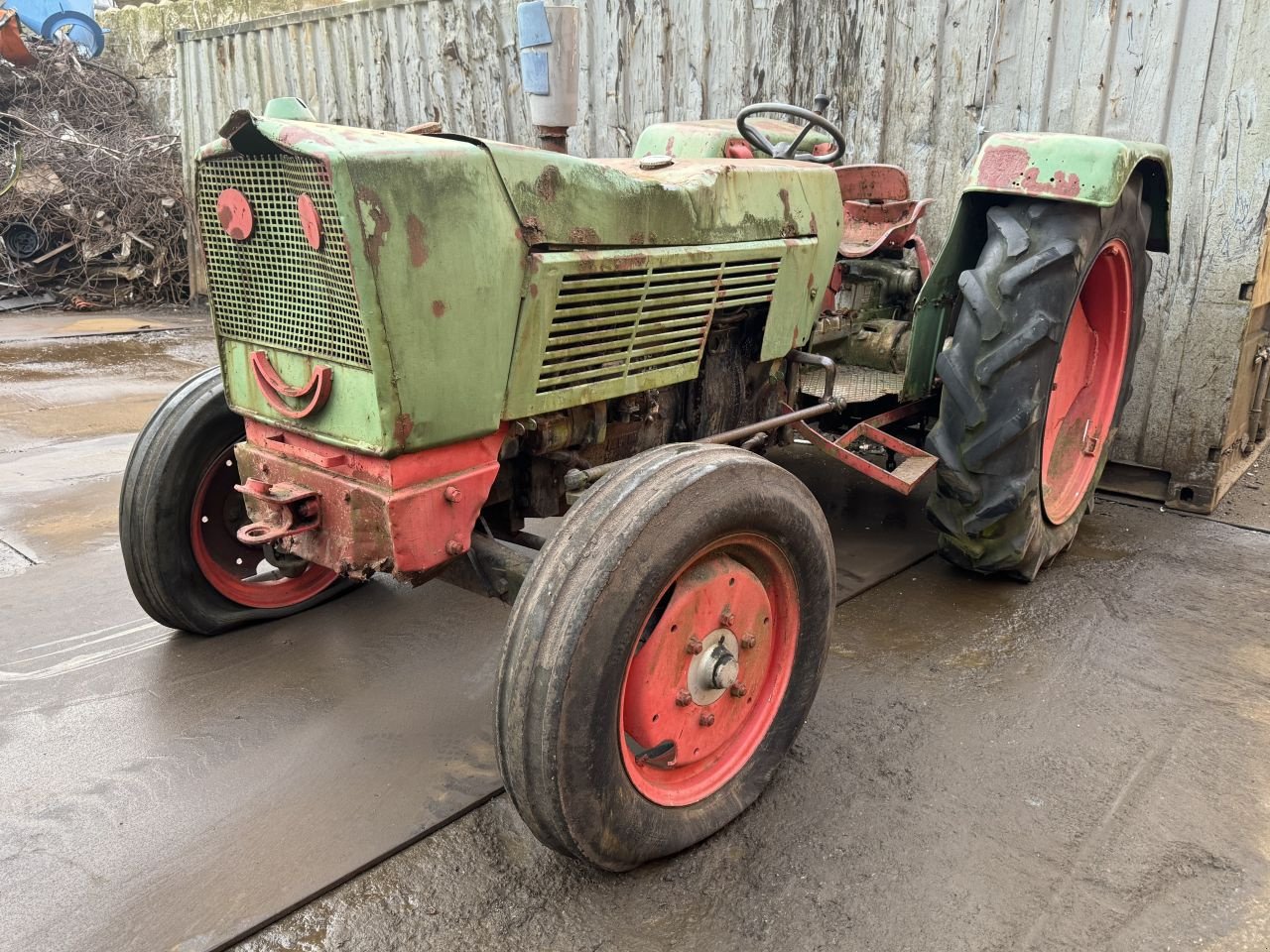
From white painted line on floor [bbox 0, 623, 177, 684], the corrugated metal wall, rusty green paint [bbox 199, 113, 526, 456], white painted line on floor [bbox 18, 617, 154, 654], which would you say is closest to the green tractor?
rusty green paint [bbox 199, 113, 526, 456]

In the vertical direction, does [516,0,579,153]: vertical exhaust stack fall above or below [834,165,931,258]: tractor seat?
above

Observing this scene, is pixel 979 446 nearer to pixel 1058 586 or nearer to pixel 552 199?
pixel 1058 586

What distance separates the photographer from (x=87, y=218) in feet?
30.2

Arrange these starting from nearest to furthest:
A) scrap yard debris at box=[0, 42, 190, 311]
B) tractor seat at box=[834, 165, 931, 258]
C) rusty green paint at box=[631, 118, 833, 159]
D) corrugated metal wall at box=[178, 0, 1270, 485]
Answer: rusty green paint at box=[631, 118, 833, 159], tractor seat at box=[834, 165, 931, 258], corrugated metal wall at box=[178, 0, 1270, 485], scrap yard debris at box=[0, 42, 190, 311]

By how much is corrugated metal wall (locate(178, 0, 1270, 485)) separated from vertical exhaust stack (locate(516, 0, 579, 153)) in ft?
8.07

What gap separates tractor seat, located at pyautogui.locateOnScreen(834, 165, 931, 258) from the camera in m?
3.49

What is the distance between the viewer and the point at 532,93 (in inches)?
101

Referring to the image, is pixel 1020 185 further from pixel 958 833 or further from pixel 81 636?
pixel 81 636

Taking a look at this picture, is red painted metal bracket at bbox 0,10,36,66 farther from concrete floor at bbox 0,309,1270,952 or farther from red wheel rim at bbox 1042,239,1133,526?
red wheel rim at bbox 1042,239,1133,526

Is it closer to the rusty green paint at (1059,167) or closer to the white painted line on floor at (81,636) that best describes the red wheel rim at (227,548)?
the white painted line on floor at (81,636)

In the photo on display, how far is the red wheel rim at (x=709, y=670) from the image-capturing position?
1.90 meters

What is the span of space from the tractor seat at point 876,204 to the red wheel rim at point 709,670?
6.04 feet

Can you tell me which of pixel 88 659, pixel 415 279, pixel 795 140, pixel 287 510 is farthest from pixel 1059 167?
pixel 88 659

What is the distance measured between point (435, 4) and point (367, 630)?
5.33 m
